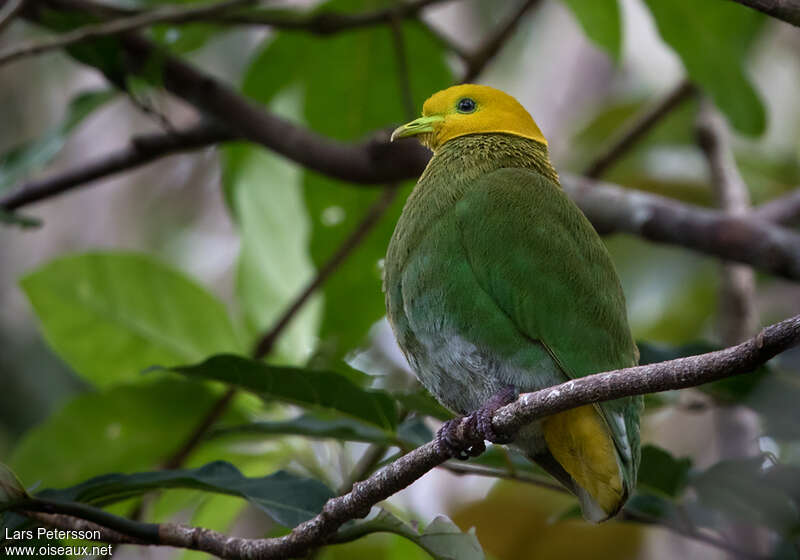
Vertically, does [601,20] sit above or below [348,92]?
above

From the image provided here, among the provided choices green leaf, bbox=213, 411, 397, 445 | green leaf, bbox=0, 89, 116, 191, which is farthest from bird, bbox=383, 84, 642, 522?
green leaf, bbox=0, 89, 116, 191

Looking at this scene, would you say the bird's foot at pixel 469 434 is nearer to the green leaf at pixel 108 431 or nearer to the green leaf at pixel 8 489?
the green leaf at pixel 8 489

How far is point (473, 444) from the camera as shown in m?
2.01

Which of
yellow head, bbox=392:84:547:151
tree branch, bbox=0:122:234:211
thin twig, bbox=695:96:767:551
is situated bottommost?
thin twig, bbox=695:96:767:551

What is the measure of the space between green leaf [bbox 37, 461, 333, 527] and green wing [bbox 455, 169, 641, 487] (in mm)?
637

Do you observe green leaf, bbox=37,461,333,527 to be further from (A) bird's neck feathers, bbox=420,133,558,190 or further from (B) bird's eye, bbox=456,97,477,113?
(B) bird's eye, bbox=456,97,477,113

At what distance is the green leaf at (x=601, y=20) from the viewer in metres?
3.41

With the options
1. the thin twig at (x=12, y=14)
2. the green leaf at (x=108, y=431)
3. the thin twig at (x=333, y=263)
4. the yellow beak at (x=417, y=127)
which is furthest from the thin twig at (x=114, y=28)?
the green leaf at (x=108, y=431)

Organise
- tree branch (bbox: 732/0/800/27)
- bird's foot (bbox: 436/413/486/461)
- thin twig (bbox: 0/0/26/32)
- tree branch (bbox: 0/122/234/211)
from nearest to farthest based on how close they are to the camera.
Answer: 1. tree branch (bbox: 732/0/800/27)
2. bird's foot (bbox: 436/413/486/461)
3. thin twig (bbox: 0/0/26/32)
4. tree branch (bbox: 0/122/234/211)

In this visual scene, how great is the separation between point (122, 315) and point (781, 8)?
100 inches

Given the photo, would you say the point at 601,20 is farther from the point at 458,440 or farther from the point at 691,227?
the point at 458,440

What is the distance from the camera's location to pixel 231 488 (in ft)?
7.40

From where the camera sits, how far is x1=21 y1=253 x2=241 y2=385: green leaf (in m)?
3.44

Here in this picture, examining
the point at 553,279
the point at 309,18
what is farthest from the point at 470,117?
the point at 309,18
